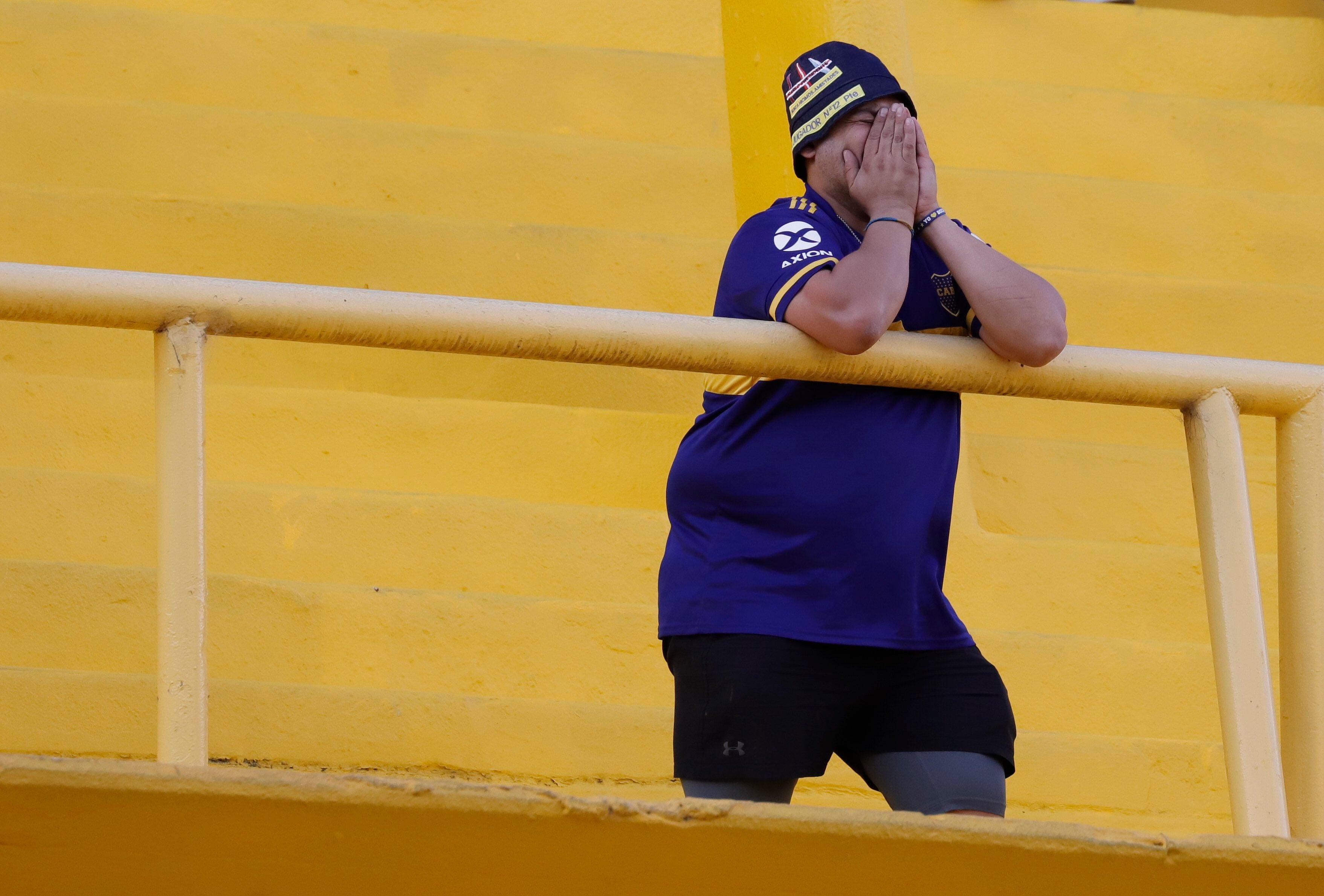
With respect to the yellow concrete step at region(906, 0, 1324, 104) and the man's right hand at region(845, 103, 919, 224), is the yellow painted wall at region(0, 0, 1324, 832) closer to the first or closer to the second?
the yellow concrete step at region(906, 0, 1324, 104)

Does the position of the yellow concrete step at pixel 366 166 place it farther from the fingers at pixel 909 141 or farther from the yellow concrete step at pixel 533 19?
the fingers at pixel 909 141

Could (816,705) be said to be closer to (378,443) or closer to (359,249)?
(378,443)

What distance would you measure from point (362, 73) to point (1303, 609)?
3.30m

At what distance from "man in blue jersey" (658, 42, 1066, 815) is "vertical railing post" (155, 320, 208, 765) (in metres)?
0.60

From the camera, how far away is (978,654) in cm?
194

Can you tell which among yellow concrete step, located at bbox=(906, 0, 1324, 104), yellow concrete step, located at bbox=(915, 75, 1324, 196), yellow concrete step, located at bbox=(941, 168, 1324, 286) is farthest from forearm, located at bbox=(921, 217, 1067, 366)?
yellow concrete step, located at bbox=(906, 0, 1324, 104)

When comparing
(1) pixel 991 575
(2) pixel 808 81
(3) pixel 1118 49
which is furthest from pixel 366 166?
(3) pixel 1118 49

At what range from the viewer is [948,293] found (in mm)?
2014

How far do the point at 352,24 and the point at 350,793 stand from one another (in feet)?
12.2

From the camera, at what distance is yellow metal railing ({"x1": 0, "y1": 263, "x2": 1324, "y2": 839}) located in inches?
65.2

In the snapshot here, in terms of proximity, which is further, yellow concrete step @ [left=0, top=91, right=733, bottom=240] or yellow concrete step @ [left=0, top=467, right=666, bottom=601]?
yellow concrete step @ [left=0, top=91, right=733, bottom=240]

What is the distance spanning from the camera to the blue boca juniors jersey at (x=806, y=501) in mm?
1844

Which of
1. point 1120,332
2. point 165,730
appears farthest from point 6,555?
point 1120,332

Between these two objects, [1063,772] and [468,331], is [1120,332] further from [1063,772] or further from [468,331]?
[468,331]
